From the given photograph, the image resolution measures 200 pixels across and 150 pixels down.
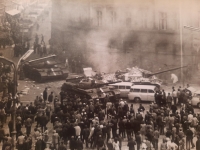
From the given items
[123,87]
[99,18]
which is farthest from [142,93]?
[99,18]

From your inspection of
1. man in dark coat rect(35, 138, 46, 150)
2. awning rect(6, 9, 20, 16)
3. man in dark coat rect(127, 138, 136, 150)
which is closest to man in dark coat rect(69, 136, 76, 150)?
man in dark coat rect(35, 138, 46, 150)

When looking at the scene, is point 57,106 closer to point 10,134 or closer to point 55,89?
point 55,89

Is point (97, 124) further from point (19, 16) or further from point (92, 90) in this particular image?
point (19, 16)

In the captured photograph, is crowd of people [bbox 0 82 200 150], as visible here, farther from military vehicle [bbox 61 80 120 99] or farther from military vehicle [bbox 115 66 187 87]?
military vehicle [bbox 115 66 187 87]

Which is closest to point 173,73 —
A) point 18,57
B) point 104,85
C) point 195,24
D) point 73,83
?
point 195,24

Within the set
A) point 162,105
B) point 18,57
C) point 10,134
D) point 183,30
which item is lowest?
point 10,134
